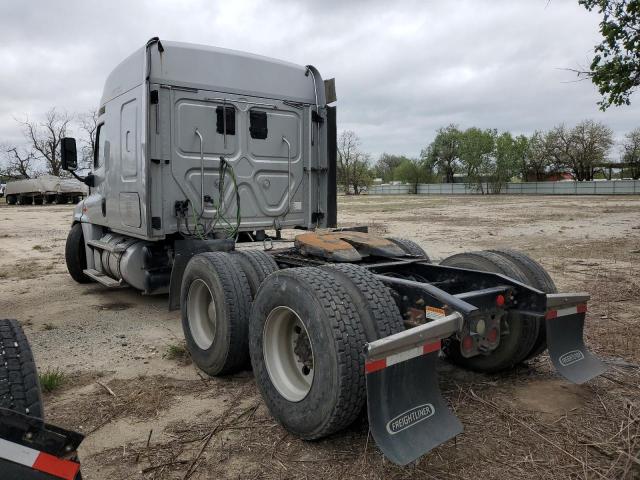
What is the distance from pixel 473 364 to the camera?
13.1ft

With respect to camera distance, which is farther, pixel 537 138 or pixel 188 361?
pixel 537 138

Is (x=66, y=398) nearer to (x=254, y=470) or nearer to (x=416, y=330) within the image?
(x=254, y=470)

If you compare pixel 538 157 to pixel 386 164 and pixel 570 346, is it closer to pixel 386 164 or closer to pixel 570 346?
pixel 386 164

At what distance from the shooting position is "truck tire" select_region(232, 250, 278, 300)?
4.15 m

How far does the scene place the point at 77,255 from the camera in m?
8.27

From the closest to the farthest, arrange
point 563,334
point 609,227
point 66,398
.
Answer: point 563,334 < point 66,398 < point 609,227

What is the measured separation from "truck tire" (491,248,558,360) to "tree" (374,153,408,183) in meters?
104

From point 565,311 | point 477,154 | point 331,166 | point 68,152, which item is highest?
point 477,154

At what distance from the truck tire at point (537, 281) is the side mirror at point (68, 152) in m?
5.52

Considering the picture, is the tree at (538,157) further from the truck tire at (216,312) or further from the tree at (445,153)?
the truck tire at (216,312)

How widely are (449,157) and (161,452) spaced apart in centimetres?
8574

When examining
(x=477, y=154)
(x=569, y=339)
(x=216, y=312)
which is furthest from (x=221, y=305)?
(x=477, y=154)

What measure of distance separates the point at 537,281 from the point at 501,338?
1.84 ft

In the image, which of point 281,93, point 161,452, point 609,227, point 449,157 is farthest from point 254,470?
point 449,157
